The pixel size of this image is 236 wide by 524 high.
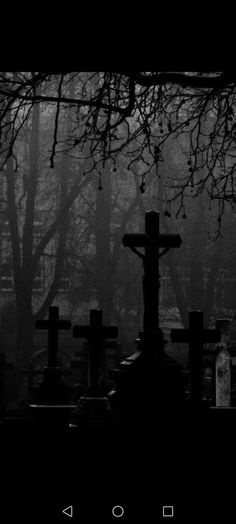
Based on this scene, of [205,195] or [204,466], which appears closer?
[204,466]

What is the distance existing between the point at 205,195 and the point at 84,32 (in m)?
24.6

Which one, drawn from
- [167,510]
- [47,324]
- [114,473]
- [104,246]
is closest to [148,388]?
[114,473]

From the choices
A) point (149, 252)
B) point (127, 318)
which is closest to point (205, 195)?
point (127, 318)

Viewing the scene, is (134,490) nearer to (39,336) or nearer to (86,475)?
(86,475)

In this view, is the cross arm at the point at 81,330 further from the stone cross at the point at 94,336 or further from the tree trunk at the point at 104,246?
the tree trunk at the point at 104,246

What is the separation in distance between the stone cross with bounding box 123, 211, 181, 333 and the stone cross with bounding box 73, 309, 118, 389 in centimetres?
98

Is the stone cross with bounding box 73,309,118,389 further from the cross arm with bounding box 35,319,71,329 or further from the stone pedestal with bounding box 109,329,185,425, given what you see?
the cross arm with bounding box 35,319,71,329

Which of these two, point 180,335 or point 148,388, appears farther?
point 180,335

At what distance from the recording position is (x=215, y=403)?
35.4ft

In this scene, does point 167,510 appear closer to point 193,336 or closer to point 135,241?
point 135,241

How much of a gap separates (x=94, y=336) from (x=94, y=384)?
2.26 feet

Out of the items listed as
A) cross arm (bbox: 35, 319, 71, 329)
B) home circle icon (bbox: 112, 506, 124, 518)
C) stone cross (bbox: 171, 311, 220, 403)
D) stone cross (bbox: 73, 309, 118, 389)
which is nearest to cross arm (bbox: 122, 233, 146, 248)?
stone cross (bbox: 171, 311, 220, 403)

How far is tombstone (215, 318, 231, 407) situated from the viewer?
34.5 ft

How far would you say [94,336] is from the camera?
855cm
